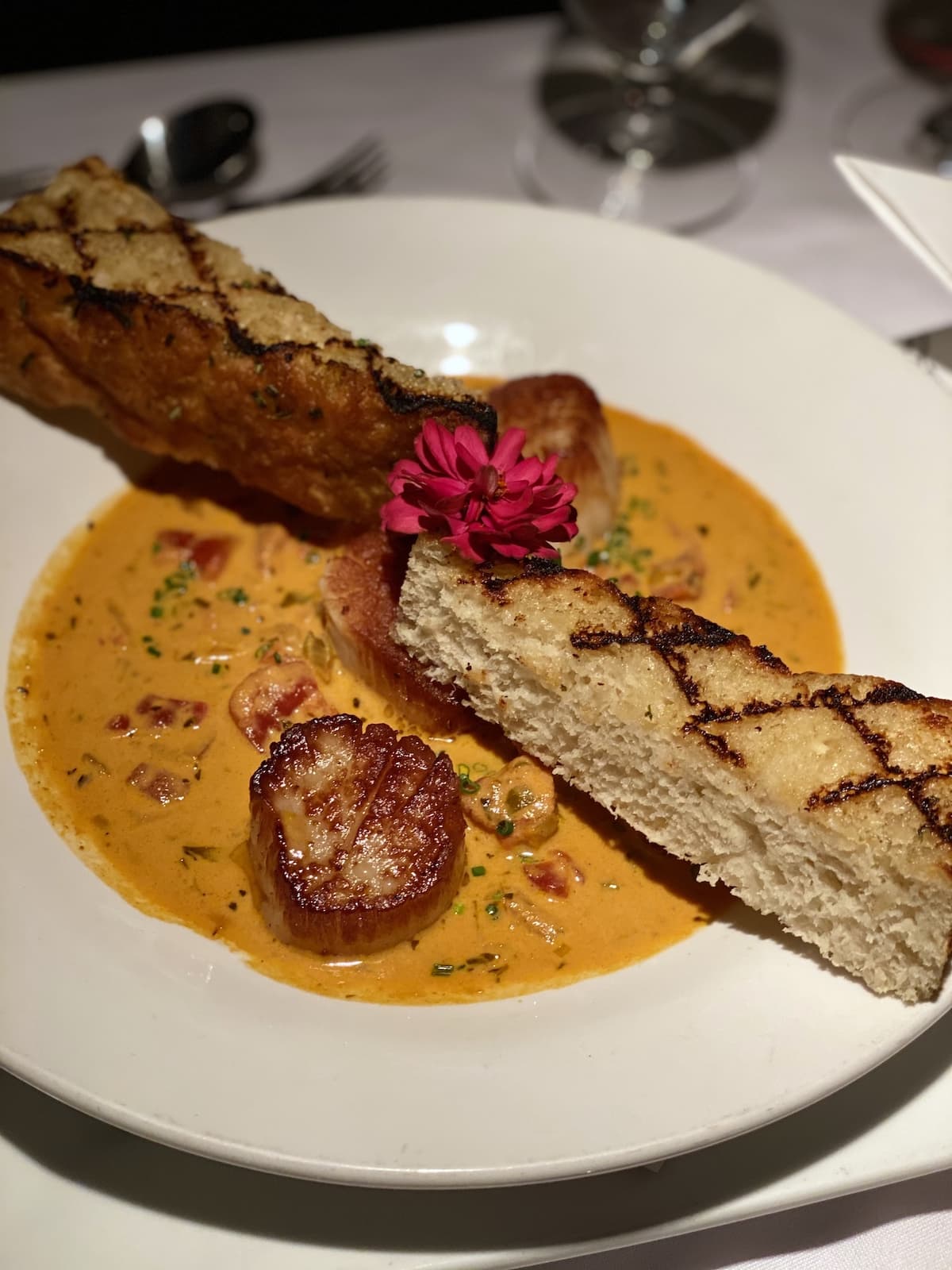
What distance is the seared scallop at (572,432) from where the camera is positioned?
3658 millimetres

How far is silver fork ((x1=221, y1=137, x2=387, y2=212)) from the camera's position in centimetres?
500

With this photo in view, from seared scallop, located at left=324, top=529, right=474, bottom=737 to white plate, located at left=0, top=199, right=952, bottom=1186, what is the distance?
0.84 meters

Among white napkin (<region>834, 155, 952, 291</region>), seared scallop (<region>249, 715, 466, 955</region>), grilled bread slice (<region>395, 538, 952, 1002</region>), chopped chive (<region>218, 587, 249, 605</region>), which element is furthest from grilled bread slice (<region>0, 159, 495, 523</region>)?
white napkin (<region>834, 155, 952, 291</region>)

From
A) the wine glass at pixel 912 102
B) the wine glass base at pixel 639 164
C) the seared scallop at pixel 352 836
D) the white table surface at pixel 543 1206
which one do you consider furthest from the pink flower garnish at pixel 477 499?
the wine glass at pixel 912 102

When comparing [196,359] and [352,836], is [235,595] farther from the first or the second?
[352,836]

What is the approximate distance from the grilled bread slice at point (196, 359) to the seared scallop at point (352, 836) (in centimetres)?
88

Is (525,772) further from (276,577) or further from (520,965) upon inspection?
(276,577)

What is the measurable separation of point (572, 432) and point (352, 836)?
1.50 meters

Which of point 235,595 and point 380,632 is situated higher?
point 380,632

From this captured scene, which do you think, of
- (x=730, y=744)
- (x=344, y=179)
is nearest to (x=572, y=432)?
(x=730, y=744)

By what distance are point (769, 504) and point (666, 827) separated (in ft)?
4.71

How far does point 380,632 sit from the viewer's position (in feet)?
10.8

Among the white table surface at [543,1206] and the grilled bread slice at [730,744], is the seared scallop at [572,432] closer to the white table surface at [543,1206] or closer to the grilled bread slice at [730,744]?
the grilled bread slice at [730,744]

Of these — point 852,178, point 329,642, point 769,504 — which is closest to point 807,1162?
point 329,642
